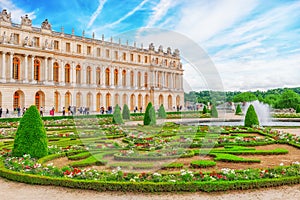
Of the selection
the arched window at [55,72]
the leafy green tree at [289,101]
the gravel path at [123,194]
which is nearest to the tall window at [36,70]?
the arched window at [55,72]

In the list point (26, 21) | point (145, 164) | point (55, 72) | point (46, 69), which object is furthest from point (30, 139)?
point (55, 72)

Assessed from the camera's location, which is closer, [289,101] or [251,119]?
[251,119]

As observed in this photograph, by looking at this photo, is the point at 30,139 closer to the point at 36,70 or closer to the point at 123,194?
the point at 123,194

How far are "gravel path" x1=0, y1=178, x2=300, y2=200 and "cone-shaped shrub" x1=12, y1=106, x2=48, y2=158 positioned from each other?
93.2 inches

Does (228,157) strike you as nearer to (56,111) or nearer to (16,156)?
(16,156)

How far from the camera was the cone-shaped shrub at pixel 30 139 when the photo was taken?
857 cm

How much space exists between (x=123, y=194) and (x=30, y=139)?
4.35m

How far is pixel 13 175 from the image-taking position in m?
6.87

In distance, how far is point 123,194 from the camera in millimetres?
5953

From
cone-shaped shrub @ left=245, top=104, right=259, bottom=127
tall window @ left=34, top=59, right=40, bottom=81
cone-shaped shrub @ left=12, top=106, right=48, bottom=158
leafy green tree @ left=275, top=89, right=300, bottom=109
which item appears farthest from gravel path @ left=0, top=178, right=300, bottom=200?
leafy green tree @ left=275, top=89, right=300, bottom=109

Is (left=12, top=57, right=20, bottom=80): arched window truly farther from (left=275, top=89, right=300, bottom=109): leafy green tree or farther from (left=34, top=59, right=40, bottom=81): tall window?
(left=275, top=89, right=300, bottom=109): leafy green tree

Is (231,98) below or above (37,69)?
below

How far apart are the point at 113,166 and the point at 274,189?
4.41m

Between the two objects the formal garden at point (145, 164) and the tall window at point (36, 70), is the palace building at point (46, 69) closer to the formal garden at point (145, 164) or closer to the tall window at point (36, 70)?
the tall window at point (36, 70)
